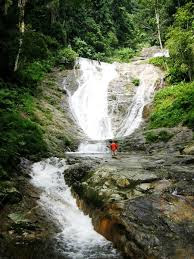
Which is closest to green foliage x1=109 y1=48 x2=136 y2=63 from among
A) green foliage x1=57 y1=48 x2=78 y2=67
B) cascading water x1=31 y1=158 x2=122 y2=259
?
green foliage x1=57 y1=48 x2=78 y2=67

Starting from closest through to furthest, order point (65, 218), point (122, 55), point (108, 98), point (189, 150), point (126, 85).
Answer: point (65, 218) → point (189, 150) → point (108, 98) → point (126, 85) → point (122, 55)

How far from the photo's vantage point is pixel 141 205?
8.46 meters

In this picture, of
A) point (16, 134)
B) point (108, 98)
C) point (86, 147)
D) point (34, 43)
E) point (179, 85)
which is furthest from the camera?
point (108, 98)

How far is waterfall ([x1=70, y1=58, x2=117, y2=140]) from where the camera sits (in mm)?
23709

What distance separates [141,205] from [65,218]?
2.41 m

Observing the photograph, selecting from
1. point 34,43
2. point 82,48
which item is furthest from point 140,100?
point 82,48

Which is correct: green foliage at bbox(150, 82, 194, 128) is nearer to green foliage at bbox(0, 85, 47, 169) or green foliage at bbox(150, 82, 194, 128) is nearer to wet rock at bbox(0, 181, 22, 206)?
green foliage at bbox(0, 85, 47, 169)

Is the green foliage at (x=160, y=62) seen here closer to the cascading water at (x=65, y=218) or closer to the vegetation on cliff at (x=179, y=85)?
the vegetation on cliff at (x=179, y=85)

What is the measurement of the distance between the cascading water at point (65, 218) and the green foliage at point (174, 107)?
8672mm

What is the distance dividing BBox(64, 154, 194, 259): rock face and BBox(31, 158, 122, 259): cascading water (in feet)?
0.81

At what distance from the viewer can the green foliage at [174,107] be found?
65.1 ft

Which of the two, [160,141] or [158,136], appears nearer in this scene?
[160,141]

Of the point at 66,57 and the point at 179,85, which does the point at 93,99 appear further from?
the point at 66,57

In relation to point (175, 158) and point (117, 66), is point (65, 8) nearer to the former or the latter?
point (117, 66)
